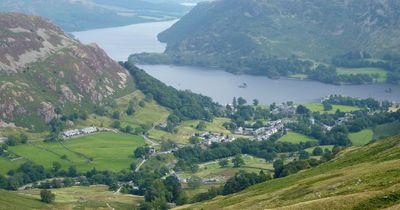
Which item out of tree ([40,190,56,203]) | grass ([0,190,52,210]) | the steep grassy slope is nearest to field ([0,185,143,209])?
grass ([0,190,52,210])

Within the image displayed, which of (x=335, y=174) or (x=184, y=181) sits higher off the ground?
(x=335, y=174)

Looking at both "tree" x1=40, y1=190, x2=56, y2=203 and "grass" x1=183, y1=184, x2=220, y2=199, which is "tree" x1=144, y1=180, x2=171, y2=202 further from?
"tree" x1=40, y1=190, x2=56, y2=203

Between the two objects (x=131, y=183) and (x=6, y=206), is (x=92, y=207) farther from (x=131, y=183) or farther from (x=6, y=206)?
(x=131, y=183)

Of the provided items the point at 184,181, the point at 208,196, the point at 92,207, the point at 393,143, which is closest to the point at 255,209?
the point at 393,143

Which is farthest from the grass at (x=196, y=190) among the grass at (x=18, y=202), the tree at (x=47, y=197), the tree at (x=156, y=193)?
the grass at (x=18, y=202)

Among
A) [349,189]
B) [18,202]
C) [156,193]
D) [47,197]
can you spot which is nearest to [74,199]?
[47,197]
